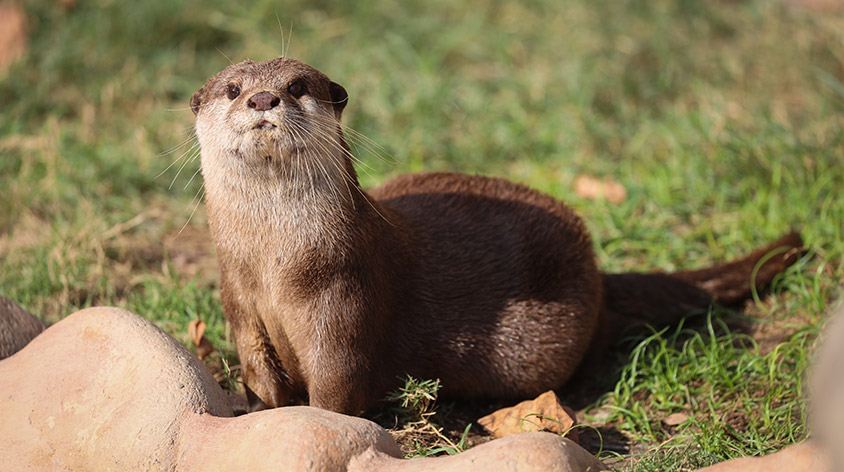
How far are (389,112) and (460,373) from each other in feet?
7.22

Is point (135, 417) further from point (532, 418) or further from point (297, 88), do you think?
point (532, 418)

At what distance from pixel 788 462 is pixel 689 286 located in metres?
1.51

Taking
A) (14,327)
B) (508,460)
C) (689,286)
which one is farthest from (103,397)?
(689,286)

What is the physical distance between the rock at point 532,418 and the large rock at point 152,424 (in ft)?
1.73

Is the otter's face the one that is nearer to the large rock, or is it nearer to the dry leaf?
the large rock

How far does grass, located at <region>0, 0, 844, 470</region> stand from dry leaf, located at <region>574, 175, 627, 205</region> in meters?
0.04

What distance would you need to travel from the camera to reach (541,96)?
17.4ft

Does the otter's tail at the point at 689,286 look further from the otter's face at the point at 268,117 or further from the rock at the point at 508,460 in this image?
the rock at the point at 508,460

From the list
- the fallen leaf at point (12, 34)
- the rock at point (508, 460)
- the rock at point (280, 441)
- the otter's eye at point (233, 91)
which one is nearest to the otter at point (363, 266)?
the otter's eye at point (233, 91)

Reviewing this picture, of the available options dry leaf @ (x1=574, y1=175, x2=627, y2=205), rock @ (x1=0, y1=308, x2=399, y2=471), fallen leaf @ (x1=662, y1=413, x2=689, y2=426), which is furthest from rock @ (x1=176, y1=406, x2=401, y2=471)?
dry leaf @ (x1=574, y1=175, x2=627, y2=205)

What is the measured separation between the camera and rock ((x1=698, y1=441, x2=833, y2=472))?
6.99 ft

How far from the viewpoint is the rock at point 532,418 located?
2.93 m

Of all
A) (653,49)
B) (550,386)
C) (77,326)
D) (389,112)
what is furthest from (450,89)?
(77,326)

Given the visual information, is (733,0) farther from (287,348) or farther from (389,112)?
(287,348)
